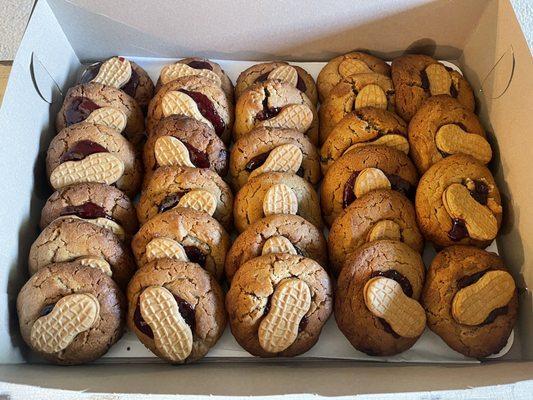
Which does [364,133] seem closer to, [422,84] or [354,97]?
[354,97]

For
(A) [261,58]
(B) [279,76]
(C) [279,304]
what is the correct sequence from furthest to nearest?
(A) [261,58]
(B) [279,76]
(C) [279,304]

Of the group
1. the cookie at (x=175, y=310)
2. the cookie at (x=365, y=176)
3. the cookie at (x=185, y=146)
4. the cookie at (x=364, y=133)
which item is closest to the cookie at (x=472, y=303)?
the cookie at (x=365, y=176)

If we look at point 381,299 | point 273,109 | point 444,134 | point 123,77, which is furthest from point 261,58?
point 381,299

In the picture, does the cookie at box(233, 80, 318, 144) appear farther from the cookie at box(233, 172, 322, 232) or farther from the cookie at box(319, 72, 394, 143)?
the cookie at box(233, 172, 322, 232)

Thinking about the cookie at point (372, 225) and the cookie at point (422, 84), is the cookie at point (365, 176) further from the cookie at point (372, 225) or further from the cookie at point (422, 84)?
the cookie at point (422, 84)

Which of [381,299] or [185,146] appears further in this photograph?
[185,146]
